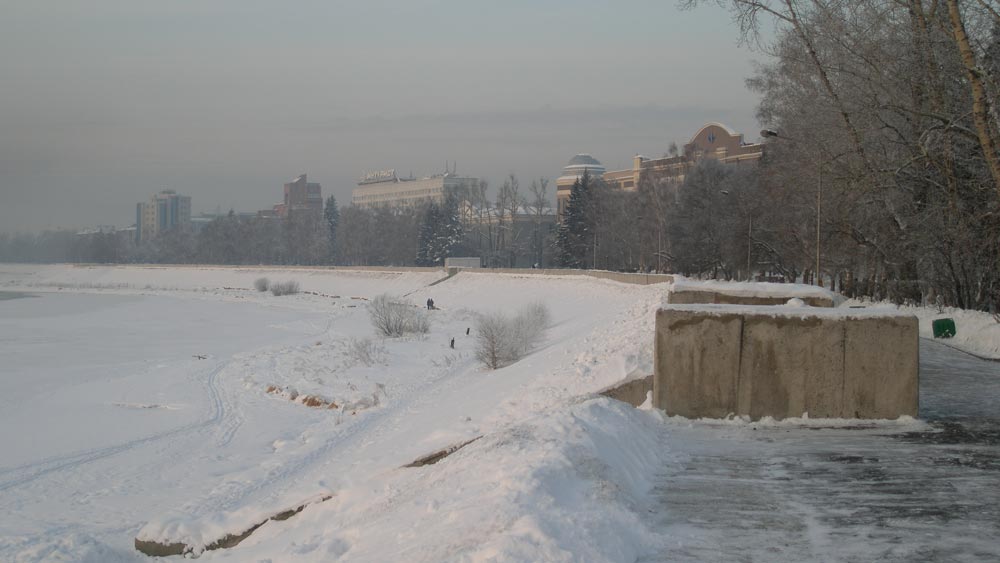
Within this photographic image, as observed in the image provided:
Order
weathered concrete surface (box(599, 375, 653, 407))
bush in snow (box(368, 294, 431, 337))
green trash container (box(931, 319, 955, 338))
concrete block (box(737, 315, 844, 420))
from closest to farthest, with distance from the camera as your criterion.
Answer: concrete block (box(737, 315, 844, 420)) < weathered concrete surface (box(599, 375, 653, 407)) < green trash container (box(931, 319, 955, 338)) < bush in snow (box(368, 294, 431, 337))

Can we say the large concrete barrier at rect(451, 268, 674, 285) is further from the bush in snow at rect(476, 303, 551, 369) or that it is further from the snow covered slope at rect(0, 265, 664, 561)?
the bush in snow at rect(476, 303, 551, 369)

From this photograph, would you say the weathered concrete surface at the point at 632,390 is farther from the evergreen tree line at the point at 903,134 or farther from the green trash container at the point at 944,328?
the green trash container at the point at 944,328

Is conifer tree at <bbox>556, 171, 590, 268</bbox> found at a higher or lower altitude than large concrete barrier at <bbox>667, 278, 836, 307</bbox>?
higher

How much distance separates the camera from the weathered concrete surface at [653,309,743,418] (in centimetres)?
1062

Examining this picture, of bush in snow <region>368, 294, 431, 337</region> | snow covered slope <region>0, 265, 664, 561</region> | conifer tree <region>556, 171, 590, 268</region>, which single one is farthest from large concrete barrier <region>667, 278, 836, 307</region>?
conifer tree <region>556, 171, 590, 268</region>

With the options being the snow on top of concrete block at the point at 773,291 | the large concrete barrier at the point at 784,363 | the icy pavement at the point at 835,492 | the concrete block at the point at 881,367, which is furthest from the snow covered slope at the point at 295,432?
the concrete block at the point at 881,367

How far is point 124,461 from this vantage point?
19.7m

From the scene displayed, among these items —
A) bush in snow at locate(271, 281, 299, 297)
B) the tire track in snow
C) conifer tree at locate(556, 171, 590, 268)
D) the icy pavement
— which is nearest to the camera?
the icy pavement

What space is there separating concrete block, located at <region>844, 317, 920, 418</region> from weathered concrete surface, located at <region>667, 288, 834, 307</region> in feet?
13.6

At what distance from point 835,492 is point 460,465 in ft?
9.63

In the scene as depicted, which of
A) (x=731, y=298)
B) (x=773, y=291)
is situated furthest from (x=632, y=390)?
(x=731, y=298)

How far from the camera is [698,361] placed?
1065cm

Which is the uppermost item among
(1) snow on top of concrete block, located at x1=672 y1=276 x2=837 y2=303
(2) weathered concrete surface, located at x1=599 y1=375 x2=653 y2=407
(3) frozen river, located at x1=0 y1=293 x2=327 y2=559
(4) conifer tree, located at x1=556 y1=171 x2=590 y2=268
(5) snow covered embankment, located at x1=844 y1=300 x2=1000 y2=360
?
(4) conifer tree, located at x1=556 y1=171 x2=590 y2=268

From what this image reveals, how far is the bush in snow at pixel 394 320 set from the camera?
46156mm
